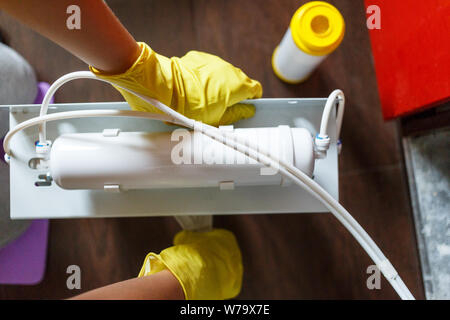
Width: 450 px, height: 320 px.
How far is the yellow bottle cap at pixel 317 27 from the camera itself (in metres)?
0.79

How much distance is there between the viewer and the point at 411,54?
0.77m

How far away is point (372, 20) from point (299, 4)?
256 mm

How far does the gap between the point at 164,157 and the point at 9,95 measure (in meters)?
0.58

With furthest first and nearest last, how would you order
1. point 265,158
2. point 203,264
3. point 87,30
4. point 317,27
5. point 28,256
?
point 28,256
point 317,27
point 203,264
point 265,158
point 87,30

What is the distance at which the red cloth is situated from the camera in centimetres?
66

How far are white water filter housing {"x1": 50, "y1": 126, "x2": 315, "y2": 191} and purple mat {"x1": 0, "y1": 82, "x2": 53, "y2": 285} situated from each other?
545mm

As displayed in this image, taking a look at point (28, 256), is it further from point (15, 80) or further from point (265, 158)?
point (265, 158)

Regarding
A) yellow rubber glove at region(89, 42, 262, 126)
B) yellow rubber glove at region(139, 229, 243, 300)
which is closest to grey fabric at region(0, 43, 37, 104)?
yellow rubber glove at region(89, 42, 262, 126)

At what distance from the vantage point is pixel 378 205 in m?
1.04

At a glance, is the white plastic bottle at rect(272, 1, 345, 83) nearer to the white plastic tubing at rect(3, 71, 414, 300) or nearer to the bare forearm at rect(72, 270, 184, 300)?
the white plastic tubing at rect(3, 71, 414, 300)

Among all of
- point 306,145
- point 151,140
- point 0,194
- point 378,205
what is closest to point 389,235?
point 378,205

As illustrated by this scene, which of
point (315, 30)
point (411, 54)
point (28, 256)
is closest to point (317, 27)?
point (315, 30)

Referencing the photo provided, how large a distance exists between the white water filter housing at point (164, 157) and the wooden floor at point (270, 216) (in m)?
0.49

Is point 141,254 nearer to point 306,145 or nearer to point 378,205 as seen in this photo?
point 306,145
